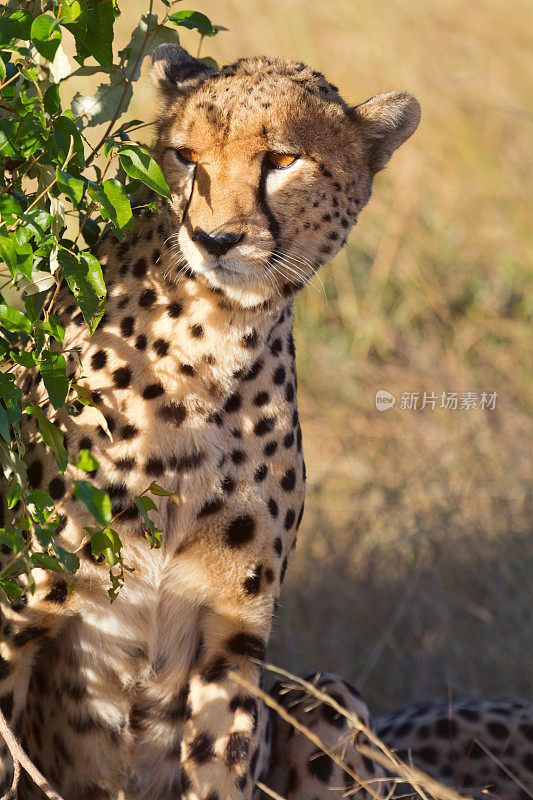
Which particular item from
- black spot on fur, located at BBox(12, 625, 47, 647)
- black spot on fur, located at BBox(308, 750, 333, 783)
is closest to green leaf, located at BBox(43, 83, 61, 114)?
black spot on fur, located at BBox(12, 625, 47, 647)

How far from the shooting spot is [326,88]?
184 centimetres

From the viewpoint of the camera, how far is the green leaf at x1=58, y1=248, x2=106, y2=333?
1469mm

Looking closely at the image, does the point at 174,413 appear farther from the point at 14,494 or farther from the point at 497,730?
the point at 497,730

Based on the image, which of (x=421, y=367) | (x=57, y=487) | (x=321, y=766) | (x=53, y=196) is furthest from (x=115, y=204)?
(x=421, y=367)

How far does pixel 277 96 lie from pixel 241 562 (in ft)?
2.65

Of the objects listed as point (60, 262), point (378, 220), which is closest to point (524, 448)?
point (378, 220)

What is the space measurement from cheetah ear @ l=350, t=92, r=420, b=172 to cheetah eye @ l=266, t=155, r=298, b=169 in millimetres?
251

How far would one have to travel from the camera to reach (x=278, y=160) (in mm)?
1650

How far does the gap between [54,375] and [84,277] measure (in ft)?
0.50

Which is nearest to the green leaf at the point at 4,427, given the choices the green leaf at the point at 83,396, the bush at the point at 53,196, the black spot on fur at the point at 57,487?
the bush at the point at 53,196

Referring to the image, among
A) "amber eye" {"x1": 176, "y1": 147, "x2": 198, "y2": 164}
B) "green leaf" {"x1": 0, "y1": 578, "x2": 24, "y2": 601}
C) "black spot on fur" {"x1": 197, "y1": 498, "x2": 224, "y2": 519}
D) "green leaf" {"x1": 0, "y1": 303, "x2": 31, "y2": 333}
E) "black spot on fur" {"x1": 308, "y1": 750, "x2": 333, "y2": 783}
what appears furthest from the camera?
"black spot on fur" {"x1": 308, "y1": 750, "x2": 333, "y2": 783}

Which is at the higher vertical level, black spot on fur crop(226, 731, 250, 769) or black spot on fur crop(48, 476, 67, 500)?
black spot on fur crop(48, 476, 67, 500)

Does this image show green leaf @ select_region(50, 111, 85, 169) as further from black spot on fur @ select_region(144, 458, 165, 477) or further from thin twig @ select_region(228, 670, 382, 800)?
thin twig @ select_region(228, 670, 382, 800)

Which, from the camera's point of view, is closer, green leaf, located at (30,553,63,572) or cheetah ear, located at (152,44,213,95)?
green leaf, located at (30,553,63,572)
